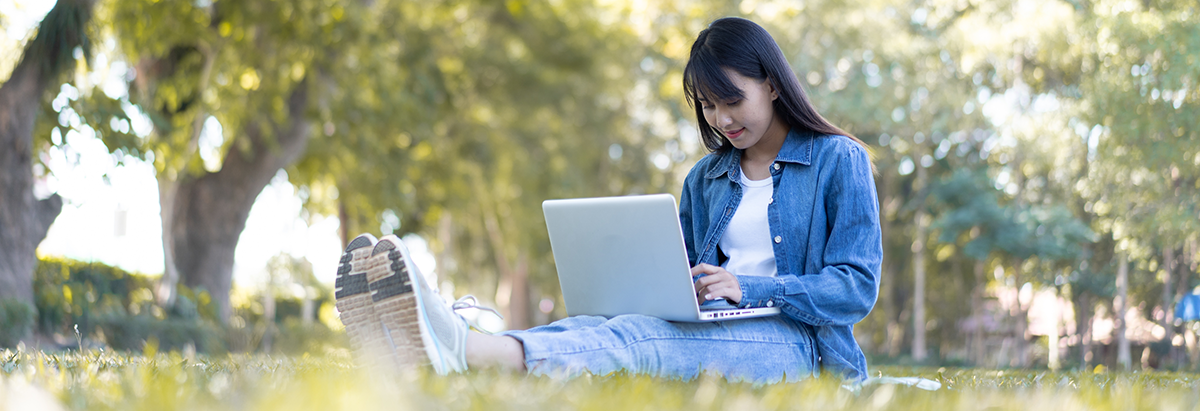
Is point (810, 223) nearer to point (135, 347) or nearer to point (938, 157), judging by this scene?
point (135, 347)

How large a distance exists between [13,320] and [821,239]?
5.10m

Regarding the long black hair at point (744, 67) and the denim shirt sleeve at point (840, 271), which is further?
the long black hair at point (744, 67)

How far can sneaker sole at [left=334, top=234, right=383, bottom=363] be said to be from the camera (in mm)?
2127

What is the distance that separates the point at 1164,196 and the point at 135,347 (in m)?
8.97

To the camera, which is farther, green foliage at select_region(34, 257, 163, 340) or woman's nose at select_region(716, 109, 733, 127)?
green foliage at select_region(34, 257, 163, 340)

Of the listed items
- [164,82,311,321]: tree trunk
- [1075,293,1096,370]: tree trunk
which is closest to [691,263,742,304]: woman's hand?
[164,82,311,321]: tree trunk

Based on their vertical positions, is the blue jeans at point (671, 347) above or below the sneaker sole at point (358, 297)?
below

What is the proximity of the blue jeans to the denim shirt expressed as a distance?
0.09 metres

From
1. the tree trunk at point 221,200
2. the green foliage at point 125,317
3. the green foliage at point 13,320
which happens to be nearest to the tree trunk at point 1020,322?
the green foliage at point 125,317

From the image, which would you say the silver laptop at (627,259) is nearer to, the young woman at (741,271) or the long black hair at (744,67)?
the young woman at (741,271)

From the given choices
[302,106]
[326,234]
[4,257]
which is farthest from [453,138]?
[4,257]

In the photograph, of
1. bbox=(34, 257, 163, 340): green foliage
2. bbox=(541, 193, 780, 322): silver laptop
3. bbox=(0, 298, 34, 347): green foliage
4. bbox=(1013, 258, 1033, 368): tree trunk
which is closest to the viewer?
bbox=(541, 193, 780, 322): silver laptop

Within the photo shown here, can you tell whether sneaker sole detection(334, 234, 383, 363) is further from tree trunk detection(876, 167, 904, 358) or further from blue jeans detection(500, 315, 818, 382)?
tree trunk detection(876, 167, 904, 358)

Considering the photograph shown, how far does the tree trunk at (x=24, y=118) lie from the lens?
5836mm
